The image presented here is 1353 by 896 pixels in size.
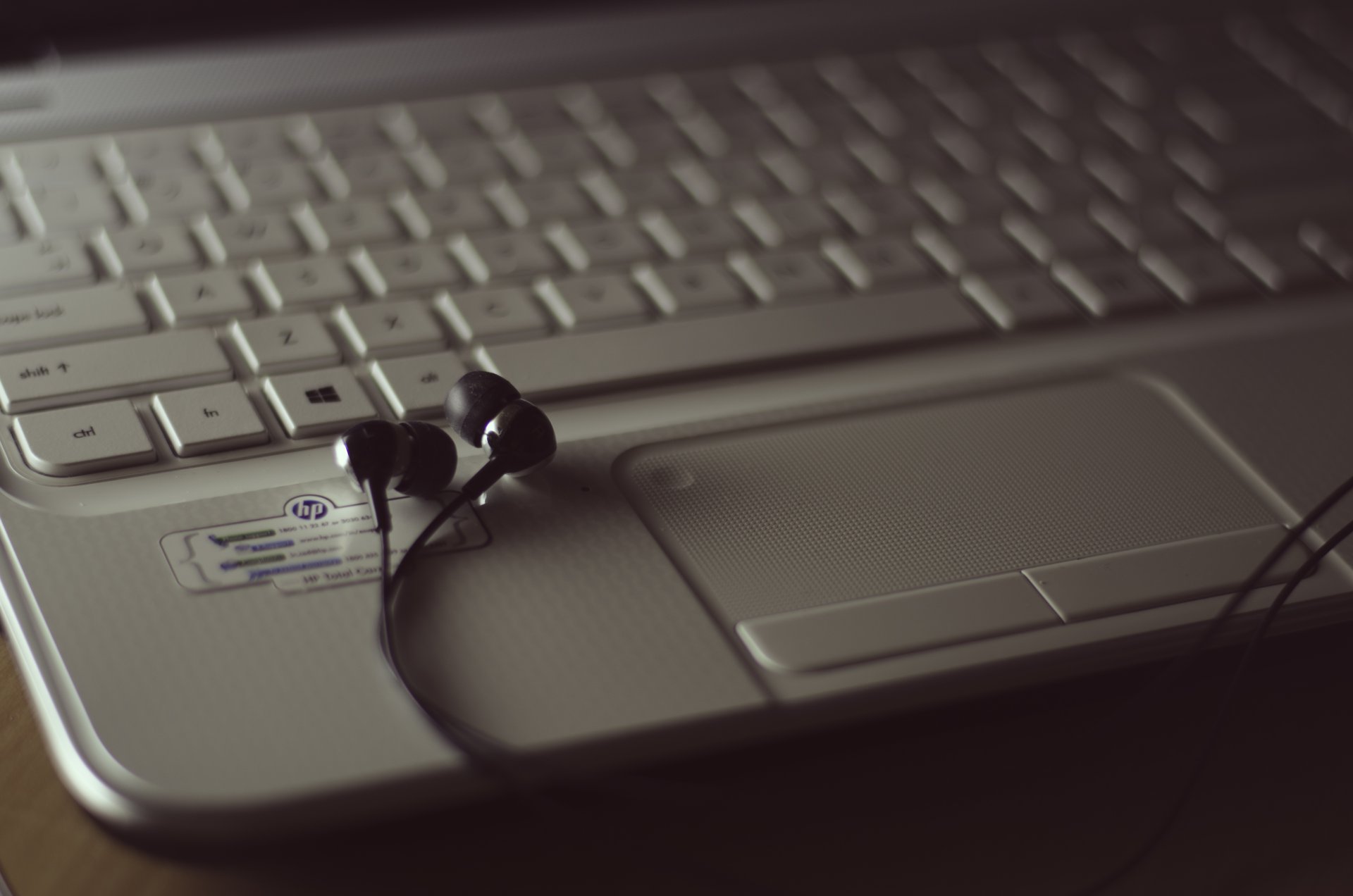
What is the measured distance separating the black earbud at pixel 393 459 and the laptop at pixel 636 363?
1 cm

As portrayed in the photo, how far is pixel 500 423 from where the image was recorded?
0.42 m

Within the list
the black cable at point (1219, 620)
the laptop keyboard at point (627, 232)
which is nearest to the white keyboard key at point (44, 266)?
the laptop keyboard at point (627, 232)

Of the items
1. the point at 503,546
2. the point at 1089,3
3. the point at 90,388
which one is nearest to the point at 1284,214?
the point at 1089,3

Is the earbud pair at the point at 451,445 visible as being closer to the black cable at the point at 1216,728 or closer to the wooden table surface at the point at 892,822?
the wooden table surface at the point at 892,822

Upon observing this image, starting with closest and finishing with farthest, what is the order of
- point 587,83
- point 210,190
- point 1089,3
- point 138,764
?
point 138,764 < point 210,190 < point 587,83 < point 1089,3

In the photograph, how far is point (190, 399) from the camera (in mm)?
447

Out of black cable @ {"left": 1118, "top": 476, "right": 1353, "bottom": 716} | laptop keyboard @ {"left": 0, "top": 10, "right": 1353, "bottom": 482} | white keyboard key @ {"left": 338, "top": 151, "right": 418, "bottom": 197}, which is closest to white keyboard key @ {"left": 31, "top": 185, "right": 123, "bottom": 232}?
laptop keyboard @ {"left": 0, "top": 10, "right": 1353, "bottom": 482}

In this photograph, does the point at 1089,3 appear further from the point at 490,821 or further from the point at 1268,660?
the point at 490,821

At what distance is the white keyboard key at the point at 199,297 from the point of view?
1.62ft

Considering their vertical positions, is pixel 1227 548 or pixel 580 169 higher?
pixel 580 169

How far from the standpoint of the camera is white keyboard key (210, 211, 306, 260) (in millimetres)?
537

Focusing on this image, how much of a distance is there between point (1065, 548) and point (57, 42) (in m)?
0.53

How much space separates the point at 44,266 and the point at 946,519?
1.21 feet

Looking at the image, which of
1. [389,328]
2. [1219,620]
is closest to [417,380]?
[389,328]
